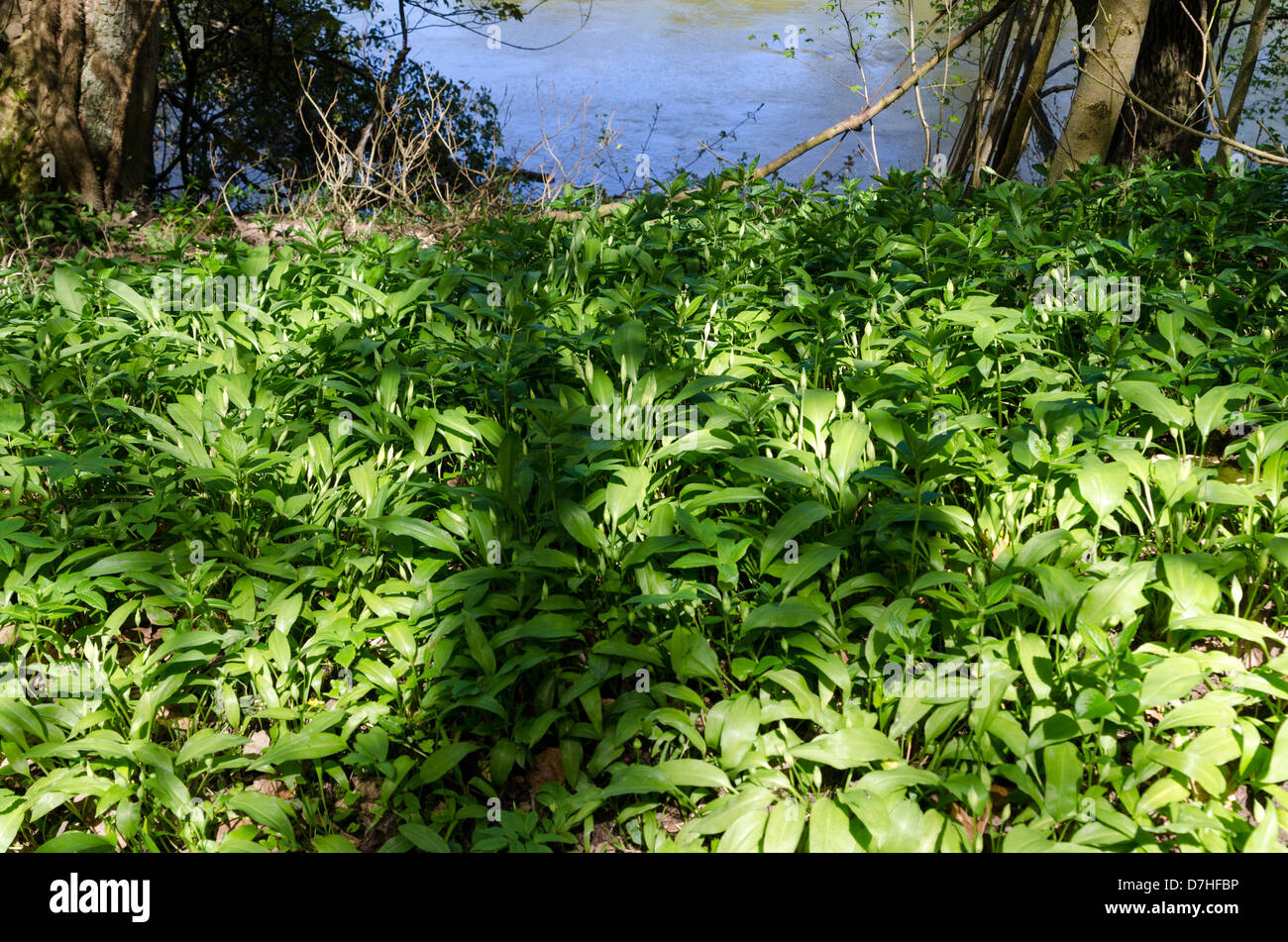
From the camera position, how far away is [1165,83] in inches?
235

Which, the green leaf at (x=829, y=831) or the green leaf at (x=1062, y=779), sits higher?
the green leaf at (x=1062, y=779)

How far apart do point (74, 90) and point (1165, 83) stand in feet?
22.5

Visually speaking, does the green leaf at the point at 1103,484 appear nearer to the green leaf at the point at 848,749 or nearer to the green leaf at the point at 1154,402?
the green leaf at the point at 1154,402

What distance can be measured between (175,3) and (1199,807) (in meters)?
9.49

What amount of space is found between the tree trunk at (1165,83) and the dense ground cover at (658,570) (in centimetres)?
258

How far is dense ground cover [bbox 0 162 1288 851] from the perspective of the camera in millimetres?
1960

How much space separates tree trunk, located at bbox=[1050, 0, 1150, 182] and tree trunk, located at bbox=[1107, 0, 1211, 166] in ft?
1.12

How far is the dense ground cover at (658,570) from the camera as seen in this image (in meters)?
1.96

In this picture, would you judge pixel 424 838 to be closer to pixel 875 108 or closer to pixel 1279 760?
pixel 1279 760

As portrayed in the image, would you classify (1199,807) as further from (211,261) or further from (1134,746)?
(211,261)

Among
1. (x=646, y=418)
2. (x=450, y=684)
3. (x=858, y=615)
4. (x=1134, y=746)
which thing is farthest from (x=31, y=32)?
(x=1134, y=746)

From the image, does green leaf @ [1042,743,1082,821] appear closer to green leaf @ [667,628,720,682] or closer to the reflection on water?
green leaf @ [667,628,720,682]
